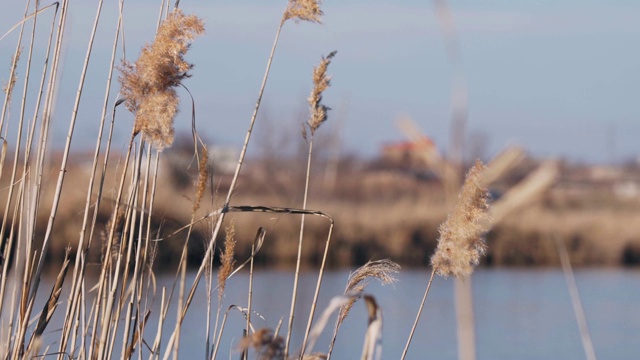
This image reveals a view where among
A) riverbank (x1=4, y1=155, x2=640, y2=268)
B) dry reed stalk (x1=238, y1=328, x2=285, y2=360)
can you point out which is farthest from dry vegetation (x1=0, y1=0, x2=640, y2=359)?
riverbank (x1=4, y1=155, x2=640, y2=268)

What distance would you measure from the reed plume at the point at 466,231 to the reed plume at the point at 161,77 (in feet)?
1.71

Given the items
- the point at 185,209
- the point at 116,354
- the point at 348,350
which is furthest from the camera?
the point at 185,209

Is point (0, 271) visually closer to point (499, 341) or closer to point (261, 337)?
point (261, 337)

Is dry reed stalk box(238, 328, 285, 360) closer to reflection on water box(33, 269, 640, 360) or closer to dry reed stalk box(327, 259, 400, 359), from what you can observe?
dry reed stalk box(327, 259, 400, 359)

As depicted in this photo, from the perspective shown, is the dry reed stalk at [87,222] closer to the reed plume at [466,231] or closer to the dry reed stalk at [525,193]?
the reed plume at [466,231]

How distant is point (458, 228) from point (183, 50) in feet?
1.91

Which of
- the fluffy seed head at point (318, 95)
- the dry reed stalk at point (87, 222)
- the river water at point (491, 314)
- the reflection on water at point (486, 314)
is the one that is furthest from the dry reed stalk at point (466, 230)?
the river water at point (491, 314)

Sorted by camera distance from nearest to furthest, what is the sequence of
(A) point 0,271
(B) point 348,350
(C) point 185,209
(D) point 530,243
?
(A) point 0,271 → (B) point 348,350 → (C) point 185,209 → (D) point 530,243

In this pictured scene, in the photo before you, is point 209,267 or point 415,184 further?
point 415,184

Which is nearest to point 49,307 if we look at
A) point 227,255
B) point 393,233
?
point 227,255

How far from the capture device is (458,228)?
1.63 meters

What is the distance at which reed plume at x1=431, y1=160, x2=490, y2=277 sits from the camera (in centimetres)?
160

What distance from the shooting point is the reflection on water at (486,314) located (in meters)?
7.16

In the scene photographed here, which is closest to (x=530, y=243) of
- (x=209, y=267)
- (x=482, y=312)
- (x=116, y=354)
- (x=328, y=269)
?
(x=328, y=269)
